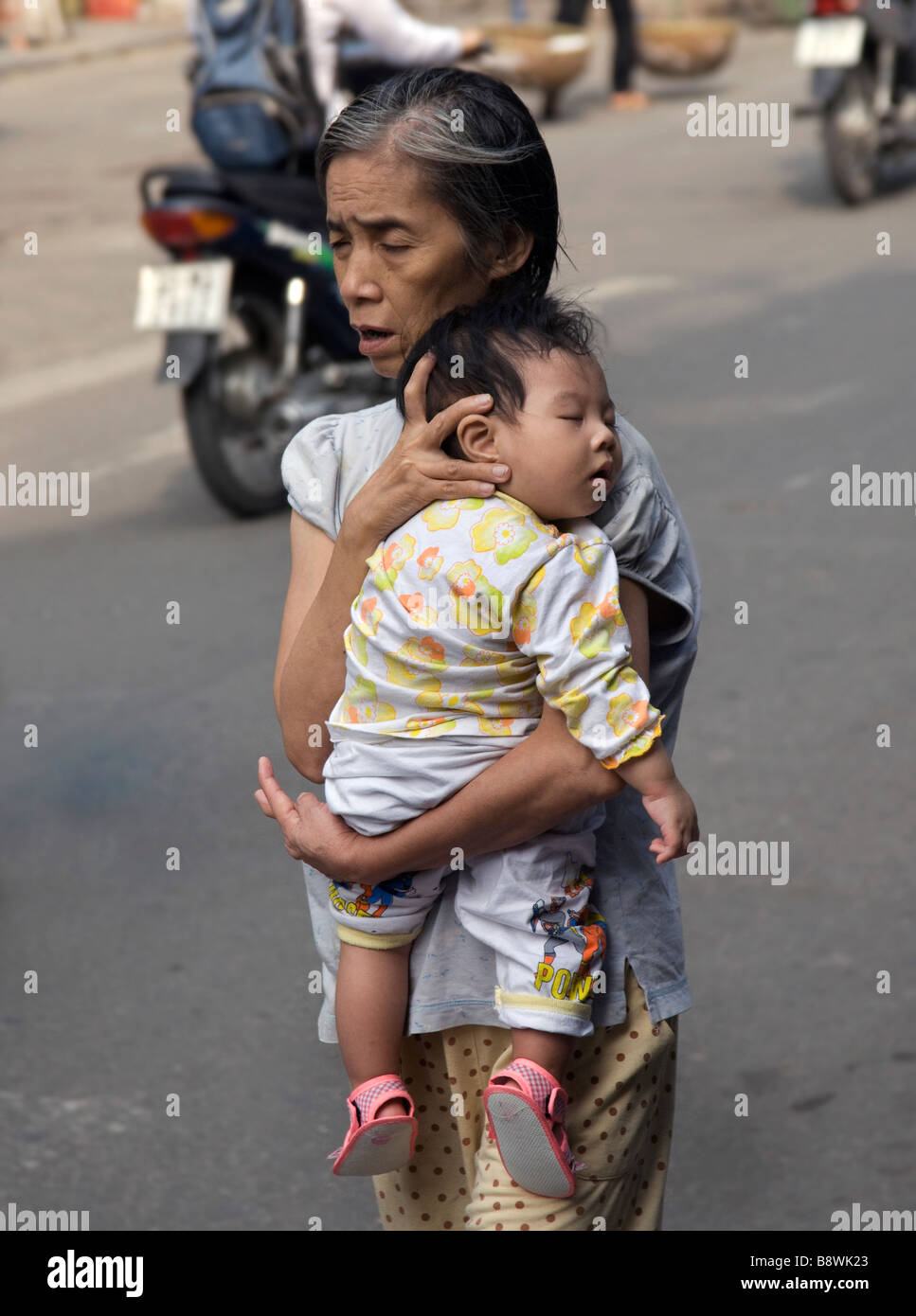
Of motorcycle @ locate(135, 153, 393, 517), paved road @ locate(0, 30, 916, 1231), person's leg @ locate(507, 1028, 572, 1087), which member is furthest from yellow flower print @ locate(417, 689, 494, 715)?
motorcycle @ locate(135, 153, 393, 517)

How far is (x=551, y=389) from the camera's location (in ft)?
5.71

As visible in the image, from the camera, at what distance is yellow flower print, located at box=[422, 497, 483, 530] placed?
176 centimetres

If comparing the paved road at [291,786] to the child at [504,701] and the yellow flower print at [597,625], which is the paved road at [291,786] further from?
the yellow flower print at [597,625]

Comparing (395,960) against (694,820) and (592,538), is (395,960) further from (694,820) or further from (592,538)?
(592,538)

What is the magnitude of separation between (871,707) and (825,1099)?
167cm

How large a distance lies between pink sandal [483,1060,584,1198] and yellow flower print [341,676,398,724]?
379mm

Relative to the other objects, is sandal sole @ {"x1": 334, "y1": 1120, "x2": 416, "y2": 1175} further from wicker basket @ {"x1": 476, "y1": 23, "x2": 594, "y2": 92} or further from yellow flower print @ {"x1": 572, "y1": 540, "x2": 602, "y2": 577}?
wicker basket @ {"x1": 476, "y1": 23, "x2": 594, "y2": 92}

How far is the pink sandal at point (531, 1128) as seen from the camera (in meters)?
1.83

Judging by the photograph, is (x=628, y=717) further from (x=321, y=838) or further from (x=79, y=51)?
(x=79, y=51)

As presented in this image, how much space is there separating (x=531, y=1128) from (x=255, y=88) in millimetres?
5118

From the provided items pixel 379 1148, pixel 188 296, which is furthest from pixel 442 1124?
pixel 188 296

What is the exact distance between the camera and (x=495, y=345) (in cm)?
176

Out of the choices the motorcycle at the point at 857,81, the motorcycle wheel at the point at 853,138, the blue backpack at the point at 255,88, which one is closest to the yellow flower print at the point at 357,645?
the blue backpack at the point at 255,88

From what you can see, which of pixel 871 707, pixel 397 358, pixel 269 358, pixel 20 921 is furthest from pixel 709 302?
pixel 397 358
